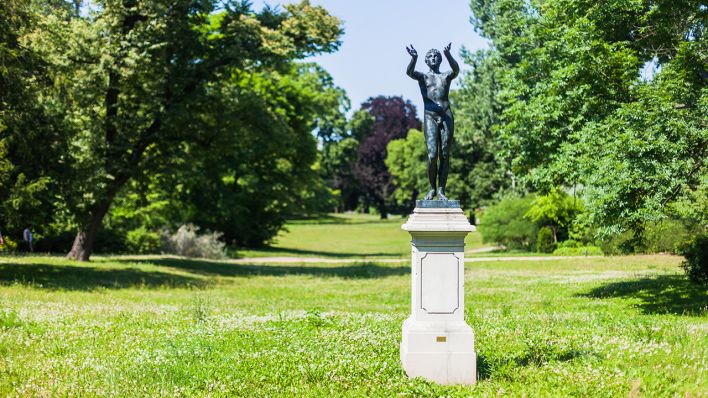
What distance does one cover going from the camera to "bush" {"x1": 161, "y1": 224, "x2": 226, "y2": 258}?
3841 cm

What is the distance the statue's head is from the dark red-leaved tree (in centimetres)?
8949

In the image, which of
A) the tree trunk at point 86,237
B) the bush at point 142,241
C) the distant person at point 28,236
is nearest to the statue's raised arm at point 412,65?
the tree trunk at point 86,237

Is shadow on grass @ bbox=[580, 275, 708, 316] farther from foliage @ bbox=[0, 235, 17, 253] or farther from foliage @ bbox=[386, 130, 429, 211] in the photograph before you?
foliage @ bbox=[386, 130, 429, 211]

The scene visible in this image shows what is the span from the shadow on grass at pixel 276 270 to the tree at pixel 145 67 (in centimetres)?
422

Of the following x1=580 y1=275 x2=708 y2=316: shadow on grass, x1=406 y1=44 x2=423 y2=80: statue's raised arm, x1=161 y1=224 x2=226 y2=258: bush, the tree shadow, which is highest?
x1=406 y1=44 x2=423 y2=80: statue's raised arm

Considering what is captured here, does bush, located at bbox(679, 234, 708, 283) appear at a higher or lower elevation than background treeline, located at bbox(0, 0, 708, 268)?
lower

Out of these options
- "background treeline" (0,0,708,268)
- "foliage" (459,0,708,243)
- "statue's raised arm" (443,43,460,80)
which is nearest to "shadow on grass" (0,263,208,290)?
"background treeline" (0,0,708,268)

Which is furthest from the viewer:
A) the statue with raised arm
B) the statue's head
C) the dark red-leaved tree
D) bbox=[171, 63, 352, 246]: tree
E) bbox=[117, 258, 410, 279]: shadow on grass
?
the dark red-leaved tree

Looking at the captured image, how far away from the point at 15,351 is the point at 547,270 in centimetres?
2228

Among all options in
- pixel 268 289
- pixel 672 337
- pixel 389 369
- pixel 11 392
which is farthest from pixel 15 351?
pixel 268 289

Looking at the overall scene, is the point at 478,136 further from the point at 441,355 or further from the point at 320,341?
the point at 441,355

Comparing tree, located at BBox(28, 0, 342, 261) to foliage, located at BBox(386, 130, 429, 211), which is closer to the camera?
tree, located at BBox(28, 0, 342, 261)

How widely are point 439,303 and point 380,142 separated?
307 feet

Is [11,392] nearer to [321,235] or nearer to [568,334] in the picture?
[568,334]
